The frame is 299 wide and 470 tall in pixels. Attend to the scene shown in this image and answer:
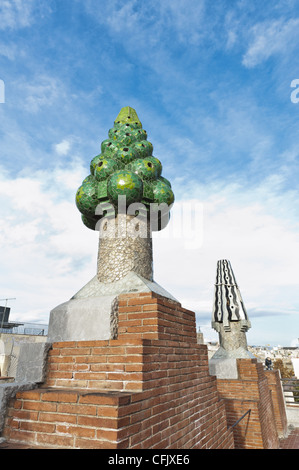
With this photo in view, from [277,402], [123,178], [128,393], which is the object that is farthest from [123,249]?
[277,402]

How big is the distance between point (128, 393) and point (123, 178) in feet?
8.49

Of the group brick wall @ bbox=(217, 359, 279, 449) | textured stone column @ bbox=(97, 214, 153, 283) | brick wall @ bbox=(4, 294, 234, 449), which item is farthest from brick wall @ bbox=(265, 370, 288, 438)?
textured stone column @ bbox=(97, 214, 153, 283)

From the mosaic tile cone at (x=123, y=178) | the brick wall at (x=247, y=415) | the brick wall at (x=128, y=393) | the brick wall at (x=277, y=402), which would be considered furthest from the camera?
the brick wall at (x=277, y=402)

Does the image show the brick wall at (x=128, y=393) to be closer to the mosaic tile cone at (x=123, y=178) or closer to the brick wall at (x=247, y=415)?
the mosaic tile cone at (x=123, y=178)

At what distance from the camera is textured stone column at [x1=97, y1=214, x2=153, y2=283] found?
3449mm

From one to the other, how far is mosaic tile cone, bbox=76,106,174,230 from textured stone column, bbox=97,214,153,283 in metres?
0.24

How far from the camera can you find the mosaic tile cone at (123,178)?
370 centimetres

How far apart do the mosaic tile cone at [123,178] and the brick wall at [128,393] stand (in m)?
1.60

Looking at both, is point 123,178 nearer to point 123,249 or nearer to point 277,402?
point 123,249

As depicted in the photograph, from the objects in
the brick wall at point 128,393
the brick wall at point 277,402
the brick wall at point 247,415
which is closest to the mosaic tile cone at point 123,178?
the brick wall at point 128,393

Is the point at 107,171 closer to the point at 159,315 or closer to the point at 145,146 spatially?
the point at 145,146

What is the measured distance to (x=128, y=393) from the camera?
2.01 metres

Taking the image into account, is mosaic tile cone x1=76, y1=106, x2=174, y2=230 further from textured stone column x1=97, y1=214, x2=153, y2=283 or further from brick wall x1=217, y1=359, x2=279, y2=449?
brick wall x1=217, y1=359, x2=279, y2=449

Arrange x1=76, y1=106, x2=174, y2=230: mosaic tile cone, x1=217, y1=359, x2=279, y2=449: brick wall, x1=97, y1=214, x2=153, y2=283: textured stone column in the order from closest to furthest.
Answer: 1. x1=97, y1=214, x2=153, y2=283: textured stone column
2. x1=76, y1=106, x2=174, y2=230: mosaic tile cone
3. x1=217, y1=359, x2=279, y2=449: brick wall
